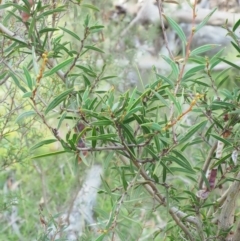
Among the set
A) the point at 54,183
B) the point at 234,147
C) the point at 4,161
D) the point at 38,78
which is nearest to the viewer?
the point at 38,78

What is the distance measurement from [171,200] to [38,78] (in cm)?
25

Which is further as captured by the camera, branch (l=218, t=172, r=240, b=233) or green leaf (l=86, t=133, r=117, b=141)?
branch (l=218, t=172, r=240, b=233)

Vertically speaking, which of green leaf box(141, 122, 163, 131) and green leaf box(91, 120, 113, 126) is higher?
green leaf box(91, 120, 113, 126)

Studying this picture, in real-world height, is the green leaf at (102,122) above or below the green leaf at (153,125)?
above

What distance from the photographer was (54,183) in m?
1.70

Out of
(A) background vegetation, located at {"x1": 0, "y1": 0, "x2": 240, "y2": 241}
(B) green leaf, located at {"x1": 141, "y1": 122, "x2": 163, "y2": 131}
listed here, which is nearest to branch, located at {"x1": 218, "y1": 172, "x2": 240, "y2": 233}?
(A) background vegetation, located at {"x1": 0, "y1": 0, "x2": 240, "y2": 241}

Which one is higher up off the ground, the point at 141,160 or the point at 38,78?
the point at 38,78

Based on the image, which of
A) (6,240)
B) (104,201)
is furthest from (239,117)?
(104,201)

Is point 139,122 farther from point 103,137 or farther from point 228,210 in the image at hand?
point 228,210

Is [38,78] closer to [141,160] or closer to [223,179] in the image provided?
[141,160]

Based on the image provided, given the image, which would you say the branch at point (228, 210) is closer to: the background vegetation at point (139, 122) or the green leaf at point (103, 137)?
the background vegetation at point (139, 122)

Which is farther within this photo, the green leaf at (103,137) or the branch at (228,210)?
the branch at (228,210)

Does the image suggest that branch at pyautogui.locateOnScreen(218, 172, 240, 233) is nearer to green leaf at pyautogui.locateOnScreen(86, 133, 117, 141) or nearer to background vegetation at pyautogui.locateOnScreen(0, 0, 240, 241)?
background vegetation at pyautogui.locateOnScreen(0, 0, 240, 241)

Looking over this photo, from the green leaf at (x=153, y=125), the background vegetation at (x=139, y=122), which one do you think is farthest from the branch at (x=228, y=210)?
the green leaf at (x=153, y=125)
